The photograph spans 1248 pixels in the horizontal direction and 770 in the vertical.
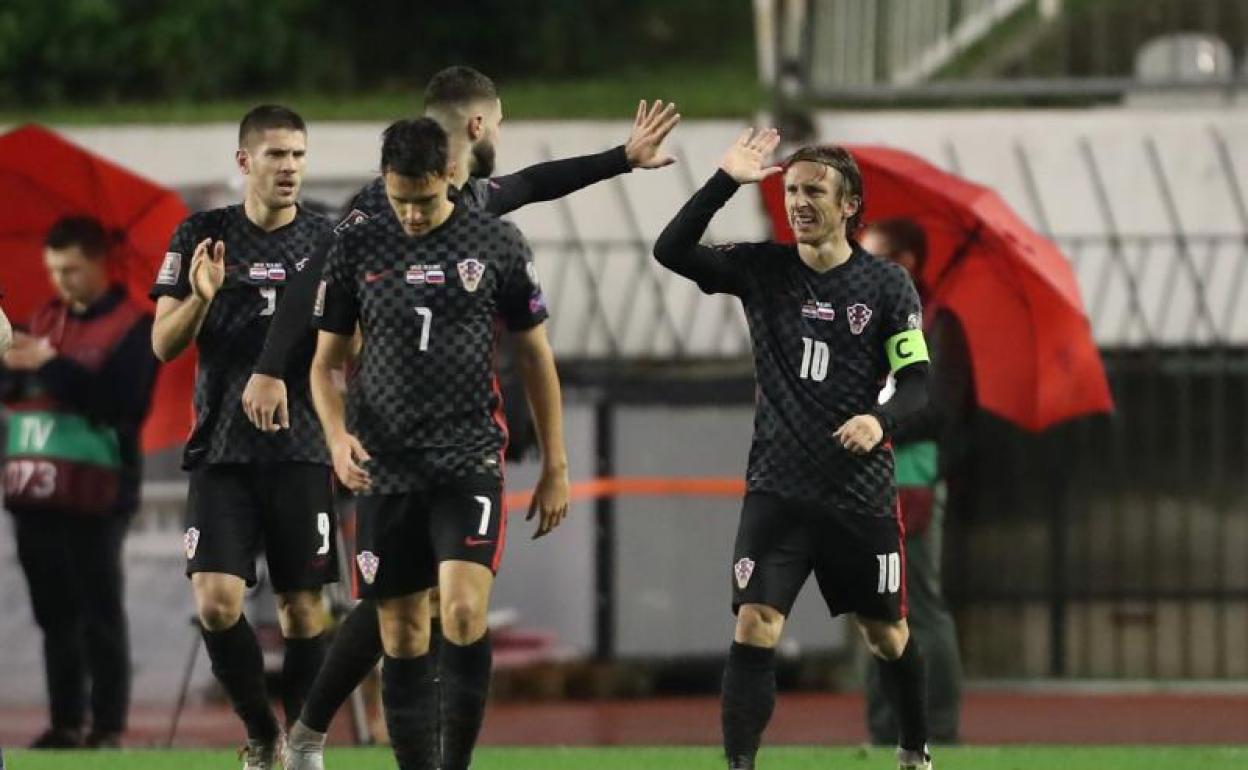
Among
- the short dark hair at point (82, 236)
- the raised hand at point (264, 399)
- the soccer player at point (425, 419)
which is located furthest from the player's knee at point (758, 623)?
the short dark hair at point (82, 236)

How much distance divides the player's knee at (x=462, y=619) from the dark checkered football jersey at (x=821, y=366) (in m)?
1.05

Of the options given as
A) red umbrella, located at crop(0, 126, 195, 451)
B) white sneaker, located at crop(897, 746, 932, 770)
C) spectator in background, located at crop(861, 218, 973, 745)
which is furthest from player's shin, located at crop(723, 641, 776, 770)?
red umbrella, located at crop(0, 126, 195, 451)

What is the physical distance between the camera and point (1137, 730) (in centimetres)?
1338

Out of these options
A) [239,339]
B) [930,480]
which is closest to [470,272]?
[239,339]

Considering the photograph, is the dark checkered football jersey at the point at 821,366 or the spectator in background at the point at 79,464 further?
the spectator in background at the point at 79,464

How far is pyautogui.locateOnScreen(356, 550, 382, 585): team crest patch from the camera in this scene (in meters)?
8.80

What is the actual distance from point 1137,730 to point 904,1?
550 centimetres

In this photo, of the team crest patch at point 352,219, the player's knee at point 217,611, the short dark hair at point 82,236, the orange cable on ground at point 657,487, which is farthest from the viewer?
the orange cable on ground at point 657,487

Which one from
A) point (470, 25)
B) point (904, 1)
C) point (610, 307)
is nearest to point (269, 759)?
point (610, 307)

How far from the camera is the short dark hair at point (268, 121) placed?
31.6 feet

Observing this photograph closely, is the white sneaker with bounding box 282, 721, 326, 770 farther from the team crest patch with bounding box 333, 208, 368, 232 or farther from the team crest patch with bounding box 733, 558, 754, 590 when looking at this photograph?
the team crest patch with bounding box 333, 208, 368, 232

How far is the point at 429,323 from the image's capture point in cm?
873

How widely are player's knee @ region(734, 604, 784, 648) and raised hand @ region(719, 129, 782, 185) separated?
126 cm

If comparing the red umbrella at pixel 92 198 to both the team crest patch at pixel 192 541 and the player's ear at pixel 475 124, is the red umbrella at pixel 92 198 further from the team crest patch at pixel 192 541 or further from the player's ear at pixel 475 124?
the player's ear at pixel 475 124
